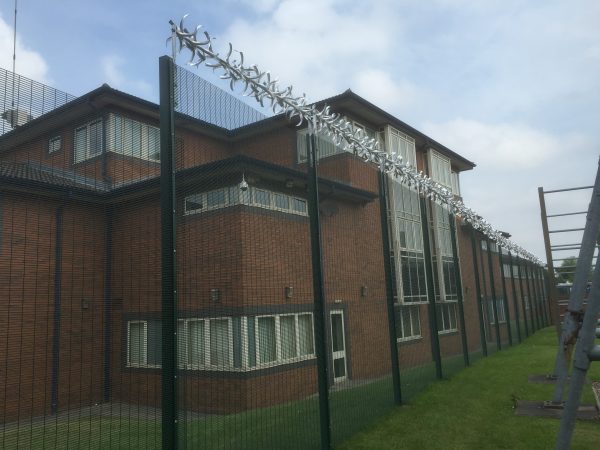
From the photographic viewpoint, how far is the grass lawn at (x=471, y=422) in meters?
5.35

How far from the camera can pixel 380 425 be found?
6043 millimetres

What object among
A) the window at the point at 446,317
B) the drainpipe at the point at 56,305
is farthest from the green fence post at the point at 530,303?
the drainpipe at the point at 56,305

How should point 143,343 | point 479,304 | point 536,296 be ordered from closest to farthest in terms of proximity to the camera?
point 143,343
point 479,304
point 536,296

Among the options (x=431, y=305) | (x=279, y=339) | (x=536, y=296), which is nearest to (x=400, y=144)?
(x=431, y=305)

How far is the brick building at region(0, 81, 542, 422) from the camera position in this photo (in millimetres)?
3068

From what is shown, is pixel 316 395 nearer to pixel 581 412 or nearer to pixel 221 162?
pixel 221 162

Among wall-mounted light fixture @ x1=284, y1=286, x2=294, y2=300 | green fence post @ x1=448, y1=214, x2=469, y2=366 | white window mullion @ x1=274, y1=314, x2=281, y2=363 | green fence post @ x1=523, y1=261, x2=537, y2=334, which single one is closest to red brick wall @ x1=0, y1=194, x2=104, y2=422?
white window mullion @ x1=274, y1=314, x2=281, y2=363

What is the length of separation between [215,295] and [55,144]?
1.53m

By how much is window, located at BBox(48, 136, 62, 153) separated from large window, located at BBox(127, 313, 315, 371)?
1.30 m

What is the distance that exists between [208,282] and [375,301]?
3549 mm

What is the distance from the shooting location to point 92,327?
3305 mm

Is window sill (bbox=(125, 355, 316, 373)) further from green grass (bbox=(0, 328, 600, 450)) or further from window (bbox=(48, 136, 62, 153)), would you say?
window (bbox=(48, 136, 62, 153))

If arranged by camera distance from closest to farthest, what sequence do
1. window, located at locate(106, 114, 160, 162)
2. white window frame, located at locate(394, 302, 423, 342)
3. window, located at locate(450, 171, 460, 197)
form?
window, located at locate(106, 114, 160, 162) < white window frame, located at locate(394, 302, 423, 342) < window, located at locate(450, 171, 460, 197)

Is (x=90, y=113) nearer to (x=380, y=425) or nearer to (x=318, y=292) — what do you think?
(x=318, y=292)
